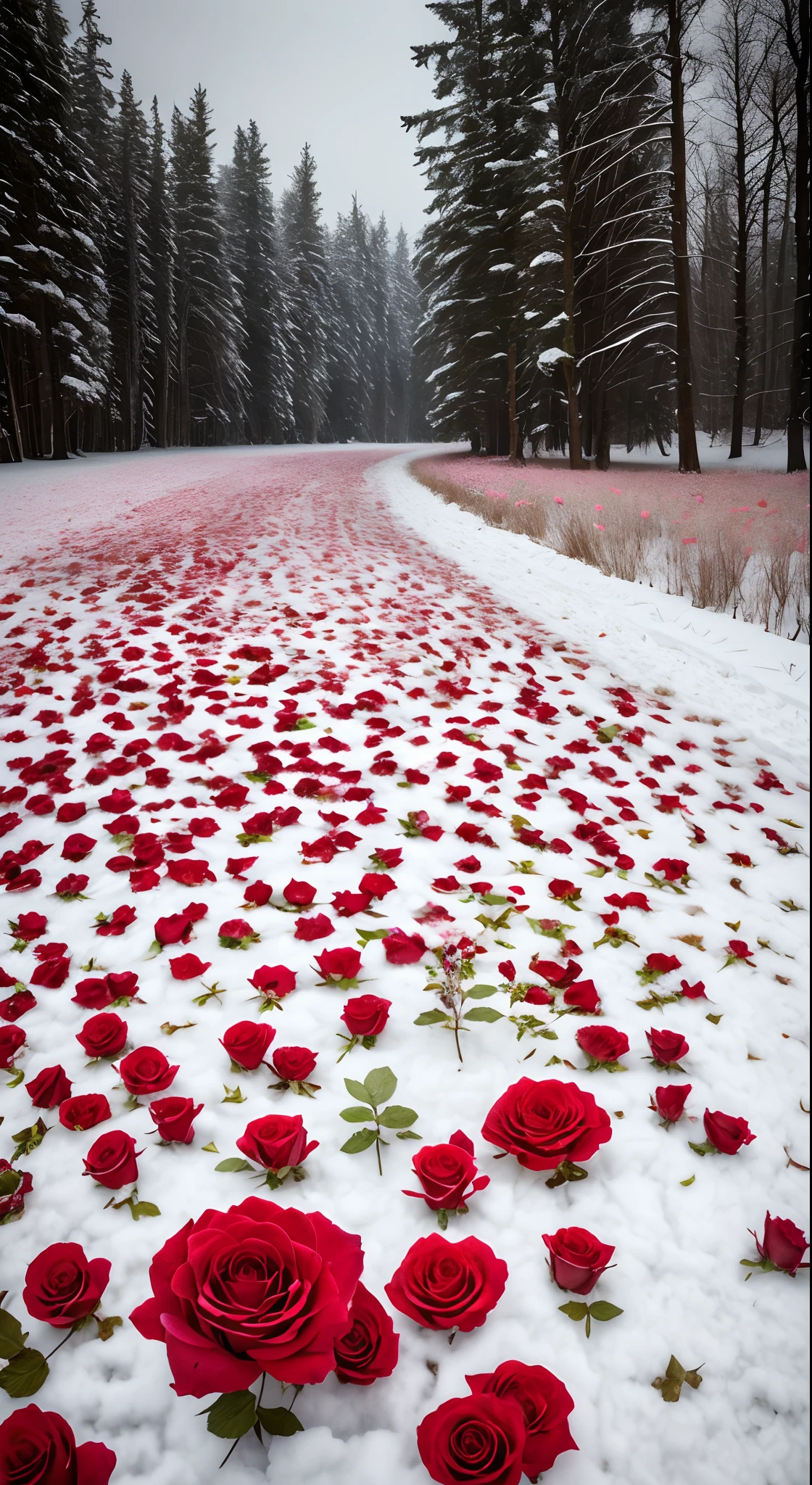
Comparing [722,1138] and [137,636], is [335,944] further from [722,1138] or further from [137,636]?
[137,636]

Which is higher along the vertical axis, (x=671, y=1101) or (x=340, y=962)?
(x=340, y=962)

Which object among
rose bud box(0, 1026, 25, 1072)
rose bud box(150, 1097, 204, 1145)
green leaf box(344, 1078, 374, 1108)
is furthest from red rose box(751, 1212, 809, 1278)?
rose bud box(0, 1026, 25, 1072)

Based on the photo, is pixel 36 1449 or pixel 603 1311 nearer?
pixel 36 1449

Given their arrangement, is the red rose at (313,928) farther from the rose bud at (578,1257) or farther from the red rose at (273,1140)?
the rose bud at (578,1257)

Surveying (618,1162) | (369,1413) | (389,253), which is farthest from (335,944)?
(389,253)

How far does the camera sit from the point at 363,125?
6.07 metres

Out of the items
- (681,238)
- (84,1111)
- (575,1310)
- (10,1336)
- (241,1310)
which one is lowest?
(575,1310)

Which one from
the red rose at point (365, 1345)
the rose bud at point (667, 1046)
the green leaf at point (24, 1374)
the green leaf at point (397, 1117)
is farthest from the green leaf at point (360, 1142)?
the rose bud at point (667, 1046)

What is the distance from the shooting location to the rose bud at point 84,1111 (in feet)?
4.53

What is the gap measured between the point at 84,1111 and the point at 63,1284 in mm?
370

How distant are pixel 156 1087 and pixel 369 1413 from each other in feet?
2.33

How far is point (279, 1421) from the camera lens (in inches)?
39.2

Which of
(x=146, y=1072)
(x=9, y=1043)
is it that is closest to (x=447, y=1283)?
(x=146, y=1072)

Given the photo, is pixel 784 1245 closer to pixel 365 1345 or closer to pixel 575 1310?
pixel 575 1310
